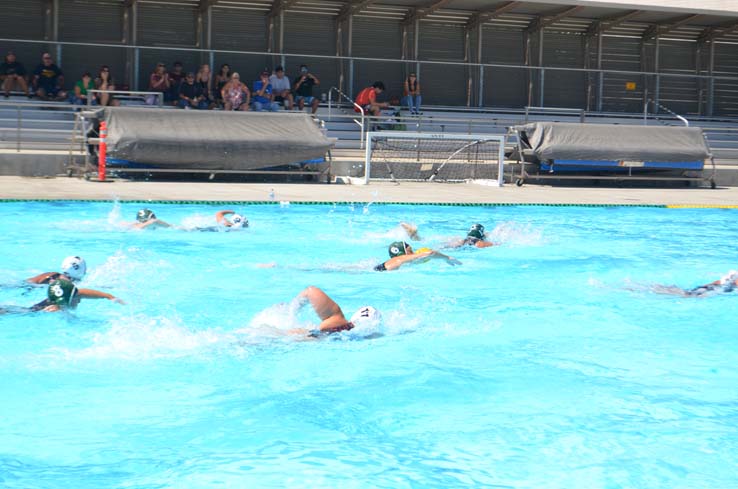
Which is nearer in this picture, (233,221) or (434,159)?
(233,221)

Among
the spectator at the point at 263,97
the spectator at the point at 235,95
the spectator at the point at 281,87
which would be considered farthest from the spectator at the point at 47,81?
the spectator at the point at 281,87

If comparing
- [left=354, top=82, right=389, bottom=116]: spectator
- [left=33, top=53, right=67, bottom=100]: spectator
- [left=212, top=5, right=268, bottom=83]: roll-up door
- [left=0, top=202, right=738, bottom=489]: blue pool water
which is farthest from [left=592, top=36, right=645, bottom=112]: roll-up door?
[left=0, top=202, right=738, bottom=489]: blue pool water

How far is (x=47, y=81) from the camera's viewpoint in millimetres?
22109

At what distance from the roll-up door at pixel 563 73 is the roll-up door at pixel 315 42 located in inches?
258

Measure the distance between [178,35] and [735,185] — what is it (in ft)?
49.1

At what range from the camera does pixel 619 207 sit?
18312mm

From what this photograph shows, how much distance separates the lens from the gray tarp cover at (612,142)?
21.9 m

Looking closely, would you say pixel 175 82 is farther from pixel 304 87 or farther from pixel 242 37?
pixel 242 37

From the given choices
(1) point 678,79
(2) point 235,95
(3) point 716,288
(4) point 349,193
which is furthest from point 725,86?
(3) point 716,288

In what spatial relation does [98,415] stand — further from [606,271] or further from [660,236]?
[660,236]

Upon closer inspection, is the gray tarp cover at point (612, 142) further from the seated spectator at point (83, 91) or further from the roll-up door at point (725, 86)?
the seated spectator at point (83, 91)

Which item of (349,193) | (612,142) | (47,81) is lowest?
(349,193)

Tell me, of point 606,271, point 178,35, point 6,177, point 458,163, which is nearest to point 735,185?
point 458,163

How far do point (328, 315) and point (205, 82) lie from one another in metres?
15.9
